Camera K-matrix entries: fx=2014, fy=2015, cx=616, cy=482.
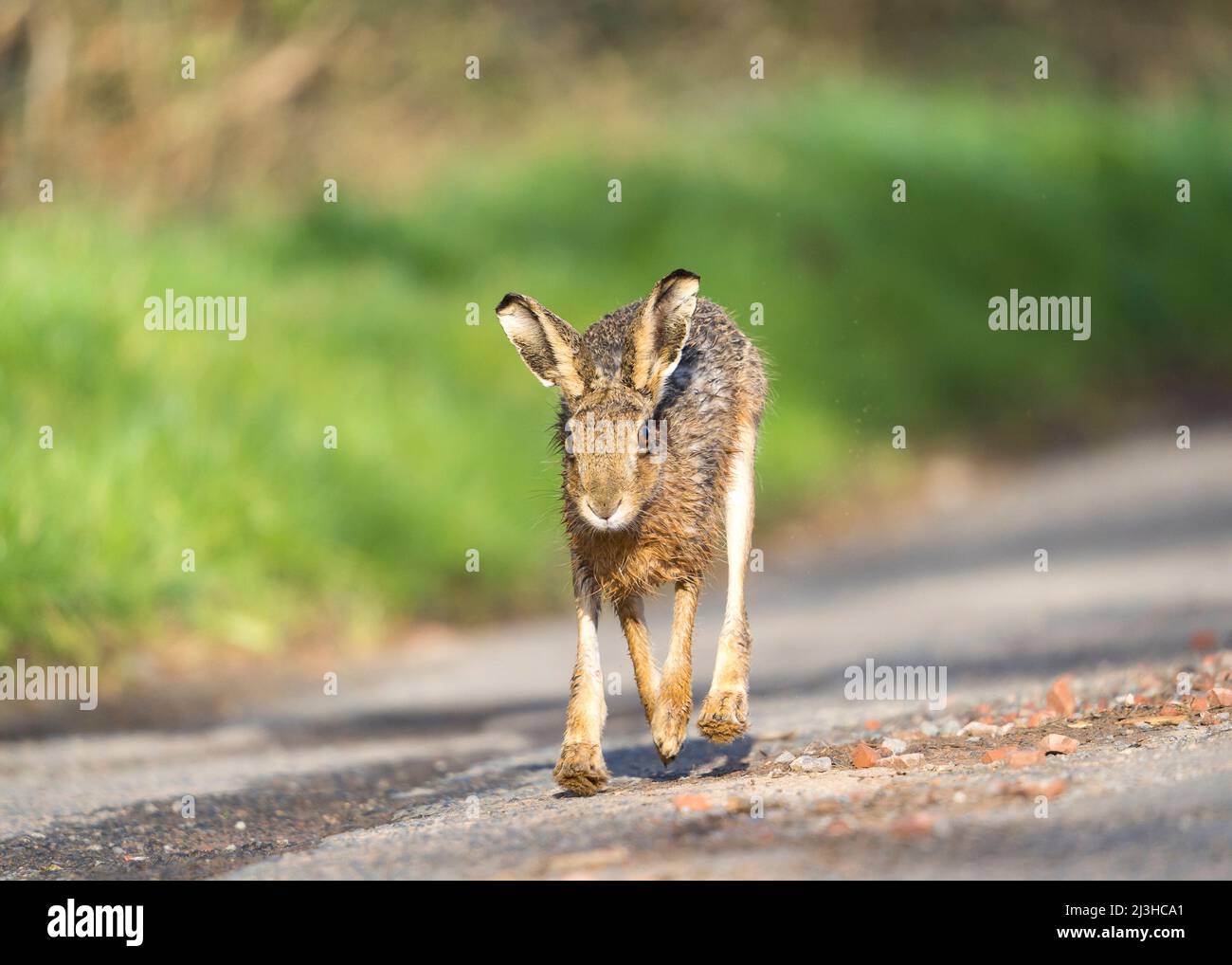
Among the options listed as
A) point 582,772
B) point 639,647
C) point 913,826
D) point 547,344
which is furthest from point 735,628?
point 913,826

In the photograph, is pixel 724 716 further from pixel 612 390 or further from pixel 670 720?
pixel 612 390

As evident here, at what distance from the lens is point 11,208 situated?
1725cm

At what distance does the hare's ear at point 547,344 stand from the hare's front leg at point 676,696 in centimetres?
93

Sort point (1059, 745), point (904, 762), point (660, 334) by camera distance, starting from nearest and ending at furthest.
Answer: point (1059, 745) < point (904, 762) < point (660, 334)

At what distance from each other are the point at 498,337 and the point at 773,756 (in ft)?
32.0

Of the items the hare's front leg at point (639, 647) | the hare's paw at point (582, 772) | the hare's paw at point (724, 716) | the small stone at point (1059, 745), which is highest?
the hare's front leg at point (639, 647)

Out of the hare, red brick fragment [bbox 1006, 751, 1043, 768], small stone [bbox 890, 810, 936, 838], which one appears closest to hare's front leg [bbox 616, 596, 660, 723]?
the hare

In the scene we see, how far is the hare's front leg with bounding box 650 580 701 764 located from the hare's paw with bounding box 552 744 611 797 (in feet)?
0.71

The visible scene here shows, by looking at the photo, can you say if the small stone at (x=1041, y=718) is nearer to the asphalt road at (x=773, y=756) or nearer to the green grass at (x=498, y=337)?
the asphalt road at (x=773, y=756)

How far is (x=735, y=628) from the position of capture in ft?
23.7

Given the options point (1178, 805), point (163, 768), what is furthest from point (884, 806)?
point (163, 768)

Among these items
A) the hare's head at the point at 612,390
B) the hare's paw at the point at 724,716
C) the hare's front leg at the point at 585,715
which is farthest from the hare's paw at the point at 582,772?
the hare's head at the point at 612,390

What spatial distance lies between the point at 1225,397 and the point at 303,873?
17.9 metres

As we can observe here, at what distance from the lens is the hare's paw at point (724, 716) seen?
6805 millimetres
